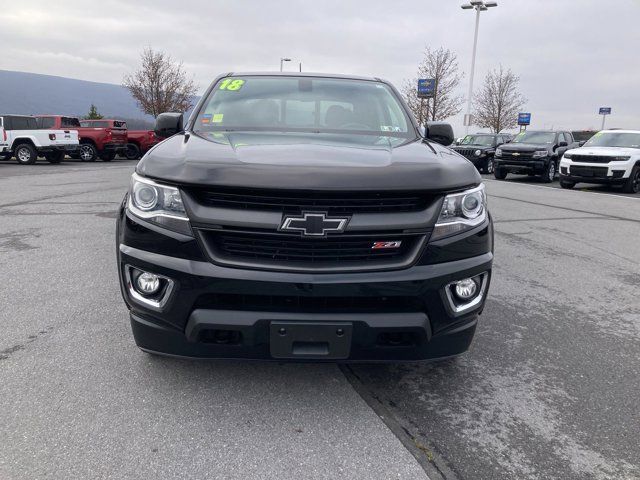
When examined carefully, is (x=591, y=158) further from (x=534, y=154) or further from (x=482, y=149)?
(x=482, y=149)

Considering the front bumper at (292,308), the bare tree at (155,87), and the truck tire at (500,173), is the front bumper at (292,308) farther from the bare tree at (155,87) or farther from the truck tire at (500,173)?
the bare tree at (155,87)

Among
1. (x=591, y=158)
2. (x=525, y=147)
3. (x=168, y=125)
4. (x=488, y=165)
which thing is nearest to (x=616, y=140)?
(x=591, y=158)

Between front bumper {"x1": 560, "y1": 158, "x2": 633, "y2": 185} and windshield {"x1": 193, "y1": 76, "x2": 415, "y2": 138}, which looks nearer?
A: windshield {"x1": 193, "y1": 76, "x2": 415, "y2": 138}

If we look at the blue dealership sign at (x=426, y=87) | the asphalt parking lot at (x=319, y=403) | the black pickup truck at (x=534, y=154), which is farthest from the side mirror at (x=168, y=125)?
the blue dealership sign at (x=426, y=87)

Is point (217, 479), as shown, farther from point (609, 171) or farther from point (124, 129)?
point (124, 129)

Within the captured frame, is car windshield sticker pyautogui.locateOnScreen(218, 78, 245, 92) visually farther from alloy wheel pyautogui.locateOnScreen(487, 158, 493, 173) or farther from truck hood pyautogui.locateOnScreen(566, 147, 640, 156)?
alloy wheel pyautogui.locateOnScreen(487, 158, 493, 173)

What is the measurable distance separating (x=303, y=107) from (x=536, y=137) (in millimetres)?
18214

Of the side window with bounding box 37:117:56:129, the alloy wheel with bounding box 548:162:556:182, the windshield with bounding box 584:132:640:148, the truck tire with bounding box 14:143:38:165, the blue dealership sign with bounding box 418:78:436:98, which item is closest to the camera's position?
the windshield with bounding box 584:132:640:148

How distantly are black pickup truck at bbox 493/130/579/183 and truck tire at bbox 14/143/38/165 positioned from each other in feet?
60.5

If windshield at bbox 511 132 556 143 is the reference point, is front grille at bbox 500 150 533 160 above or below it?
below

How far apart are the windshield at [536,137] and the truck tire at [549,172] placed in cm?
102

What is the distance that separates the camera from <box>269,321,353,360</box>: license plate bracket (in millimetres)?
2240

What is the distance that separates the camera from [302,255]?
232 cm

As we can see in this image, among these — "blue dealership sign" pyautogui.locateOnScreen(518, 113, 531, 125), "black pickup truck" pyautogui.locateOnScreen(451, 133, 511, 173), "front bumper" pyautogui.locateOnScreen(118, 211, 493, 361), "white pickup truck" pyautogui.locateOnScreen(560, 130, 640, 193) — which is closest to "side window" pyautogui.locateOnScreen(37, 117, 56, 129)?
"black pickup truck" pyautogui.locateOnScreen(451, 133, 511, 173)
